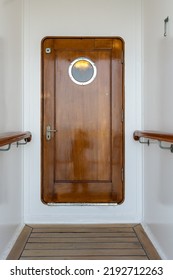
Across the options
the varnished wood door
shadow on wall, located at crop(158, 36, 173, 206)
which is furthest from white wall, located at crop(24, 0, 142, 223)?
shadow on wall, located at crop(158, 36, 173, 206)

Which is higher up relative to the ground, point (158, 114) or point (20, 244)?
point (158, 114)

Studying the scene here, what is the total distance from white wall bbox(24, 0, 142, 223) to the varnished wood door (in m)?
0.07

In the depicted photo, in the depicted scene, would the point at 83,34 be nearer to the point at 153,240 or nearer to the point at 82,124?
the point at 82,124

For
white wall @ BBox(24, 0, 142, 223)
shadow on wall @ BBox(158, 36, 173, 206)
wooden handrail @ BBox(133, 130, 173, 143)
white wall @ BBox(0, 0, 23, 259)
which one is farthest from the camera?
white wall @ BBox(24, 0, 142, 223)

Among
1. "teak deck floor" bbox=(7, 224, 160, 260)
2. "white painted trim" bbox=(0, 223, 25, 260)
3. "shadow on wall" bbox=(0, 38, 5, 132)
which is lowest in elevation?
"teak deck floor" bbox=(7, 224, 160, 260)

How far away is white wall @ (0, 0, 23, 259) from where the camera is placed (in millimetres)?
2365

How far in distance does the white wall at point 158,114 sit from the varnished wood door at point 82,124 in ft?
1.03

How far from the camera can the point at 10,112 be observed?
2582mm

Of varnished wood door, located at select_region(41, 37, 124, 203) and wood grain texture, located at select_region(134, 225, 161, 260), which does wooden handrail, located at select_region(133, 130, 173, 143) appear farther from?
wood grain texture, located at select_region(134, 225, 161, 260)

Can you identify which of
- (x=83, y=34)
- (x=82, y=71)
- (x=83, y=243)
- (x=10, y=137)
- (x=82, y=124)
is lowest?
A: (x=83, y=243)

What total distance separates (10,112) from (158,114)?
125 cm

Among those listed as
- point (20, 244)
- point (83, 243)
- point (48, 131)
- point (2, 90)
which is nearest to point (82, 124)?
point (48, 131)

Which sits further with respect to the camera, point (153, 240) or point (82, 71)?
point (82, 71)

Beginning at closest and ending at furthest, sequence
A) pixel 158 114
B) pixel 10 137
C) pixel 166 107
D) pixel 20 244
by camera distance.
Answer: pixel 10 137, pixel 166 107, pixel 158 114, pixel 20 244
